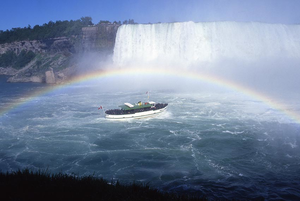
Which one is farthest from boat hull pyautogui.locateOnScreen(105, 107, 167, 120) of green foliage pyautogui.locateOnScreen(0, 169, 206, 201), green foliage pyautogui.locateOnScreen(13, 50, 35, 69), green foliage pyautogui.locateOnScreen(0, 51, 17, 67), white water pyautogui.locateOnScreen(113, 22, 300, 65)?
green foliage pyautogui.locateOnScreen(0, 51, 17, 67)

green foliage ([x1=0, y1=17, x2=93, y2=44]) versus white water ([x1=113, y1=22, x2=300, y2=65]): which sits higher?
green foliage ([x1=0, y1=17, x2=93, y2=44])

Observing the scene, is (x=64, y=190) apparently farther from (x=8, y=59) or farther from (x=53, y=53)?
(x=8, y=59)

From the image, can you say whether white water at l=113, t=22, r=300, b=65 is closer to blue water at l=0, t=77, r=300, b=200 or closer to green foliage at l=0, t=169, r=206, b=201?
blue water at l=0, t=77, r=300, b=200

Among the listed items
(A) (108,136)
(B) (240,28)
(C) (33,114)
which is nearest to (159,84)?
(B) (240,28)

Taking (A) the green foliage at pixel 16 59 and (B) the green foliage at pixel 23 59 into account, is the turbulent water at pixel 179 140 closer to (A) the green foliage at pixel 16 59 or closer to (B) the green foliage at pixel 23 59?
(B) the green foliage at pixel 23 59

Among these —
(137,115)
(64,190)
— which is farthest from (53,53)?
(64,190)

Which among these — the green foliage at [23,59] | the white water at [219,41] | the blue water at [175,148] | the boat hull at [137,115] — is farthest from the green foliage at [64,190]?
the green foliage at [23,59]
